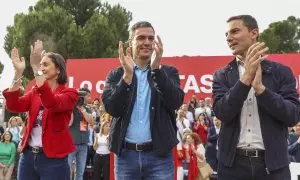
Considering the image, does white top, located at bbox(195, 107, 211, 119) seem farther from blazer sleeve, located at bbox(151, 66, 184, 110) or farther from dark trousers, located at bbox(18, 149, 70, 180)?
blazer sleeve, located at bbox(151, 66, 184, 110)

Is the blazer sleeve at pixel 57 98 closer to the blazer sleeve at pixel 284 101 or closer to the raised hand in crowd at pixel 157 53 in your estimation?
the raised hand in crowd at pixel 157 53

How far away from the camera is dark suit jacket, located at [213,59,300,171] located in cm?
367

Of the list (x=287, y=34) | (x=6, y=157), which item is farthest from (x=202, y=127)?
(x=287, y=34)

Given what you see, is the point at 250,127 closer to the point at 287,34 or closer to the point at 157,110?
the point at 157,110

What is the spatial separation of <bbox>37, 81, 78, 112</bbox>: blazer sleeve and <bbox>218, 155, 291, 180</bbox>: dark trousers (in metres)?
1.65

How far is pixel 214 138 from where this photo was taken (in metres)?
13.2

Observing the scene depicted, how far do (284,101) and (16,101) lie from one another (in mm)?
2404

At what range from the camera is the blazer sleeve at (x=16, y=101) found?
472 cm

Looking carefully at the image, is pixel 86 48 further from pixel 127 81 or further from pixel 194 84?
pixel 127 81

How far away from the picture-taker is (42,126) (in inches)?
187

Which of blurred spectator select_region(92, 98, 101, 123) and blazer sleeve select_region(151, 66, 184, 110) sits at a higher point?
blazer sleeve select_region(151, 66, 184, 110)

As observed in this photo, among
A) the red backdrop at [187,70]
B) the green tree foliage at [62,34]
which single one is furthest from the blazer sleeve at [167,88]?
the green tree foliage at [62,34]

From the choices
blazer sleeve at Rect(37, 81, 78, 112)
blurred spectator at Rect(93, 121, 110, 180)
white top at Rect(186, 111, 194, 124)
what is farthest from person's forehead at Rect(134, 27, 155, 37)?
white top at Rect(186, 111, 194, 124)

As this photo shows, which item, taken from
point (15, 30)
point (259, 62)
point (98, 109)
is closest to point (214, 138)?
point (98, 109)
